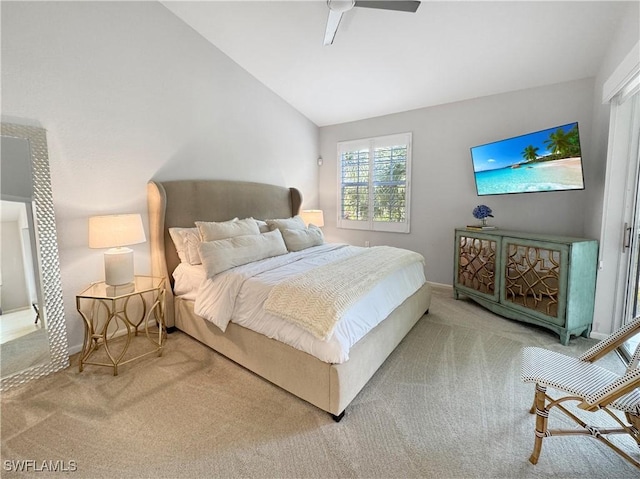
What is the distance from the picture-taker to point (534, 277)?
298cm

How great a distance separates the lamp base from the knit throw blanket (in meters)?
1.36

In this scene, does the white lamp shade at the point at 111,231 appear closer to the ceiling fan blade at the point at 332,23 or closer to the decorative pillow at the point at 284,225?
the decorative pillow at the point at 284,225

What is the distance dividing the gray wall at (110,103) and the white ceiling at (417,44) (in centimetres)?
48

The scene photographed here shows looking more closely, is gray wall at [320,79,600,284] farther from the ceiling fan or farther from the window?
the ceiling fan

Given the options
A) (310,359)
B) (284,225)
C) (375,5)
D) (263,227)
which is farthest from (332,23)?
(310,359)

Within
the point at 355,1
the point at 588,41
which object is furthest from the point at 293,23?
the point at 588,41

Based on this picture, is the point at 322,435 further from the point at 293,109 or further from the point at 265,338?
the point at 293,109

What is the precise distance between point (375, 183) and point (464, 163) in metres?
1.36

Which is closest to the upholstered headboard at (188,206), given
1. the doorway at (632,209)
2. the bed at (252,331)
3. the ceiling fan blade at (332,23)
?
the bed at (252,331)

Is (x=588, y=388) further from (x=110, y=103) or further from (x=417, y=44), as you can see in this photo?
(x=110, y=103)

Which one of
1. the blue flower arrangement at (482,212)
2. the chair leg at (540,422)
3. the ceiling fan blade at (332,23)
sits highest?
the ceiling fan blade at (332,23)

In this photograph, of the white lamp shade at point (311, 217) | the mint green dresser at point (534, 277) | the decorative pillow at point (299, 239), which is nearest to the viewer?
the mint green dresser at point (534, 277)

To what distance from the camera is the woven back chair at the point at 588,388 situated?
1294mm
